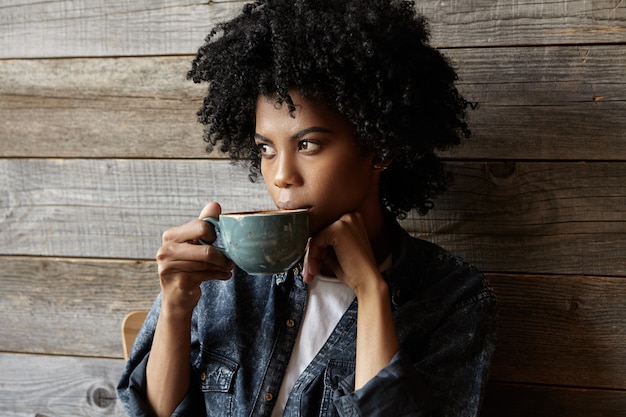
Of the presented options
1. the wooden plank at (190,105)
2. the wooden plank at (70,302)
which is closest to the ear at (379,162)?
the wooden plank at (190,105)

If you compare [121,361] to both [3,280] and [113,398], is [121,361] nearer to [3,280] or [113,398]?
[113,398]

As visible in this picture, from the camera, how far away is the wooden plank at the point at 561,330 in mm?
1322

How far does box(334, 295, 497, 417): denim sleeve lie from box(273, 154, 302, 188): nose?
297mm

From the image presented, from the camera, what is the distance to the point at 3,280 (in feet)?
5.43

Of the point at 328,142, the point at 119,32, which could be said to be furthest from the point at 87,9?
the point at 328,142

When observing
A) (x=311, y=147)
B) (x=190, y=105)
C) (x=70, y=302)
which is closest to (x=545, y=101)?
(x=311, y=147)

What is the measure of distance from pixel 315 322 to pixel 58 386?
77cm

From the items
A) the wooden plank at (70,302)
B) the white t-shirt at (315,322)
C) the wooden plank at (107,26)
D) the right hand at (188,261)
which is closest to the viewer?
the right hand at (188,261)

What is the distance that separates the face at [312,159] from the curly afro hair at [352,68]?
2 cm

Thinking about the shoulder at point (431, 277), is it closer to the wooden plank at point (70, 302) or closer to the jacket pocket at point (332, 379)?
the jacket pocket at point (332, 379)

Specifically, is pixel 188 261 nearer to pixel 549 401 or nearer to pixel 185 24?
pixel 185 24

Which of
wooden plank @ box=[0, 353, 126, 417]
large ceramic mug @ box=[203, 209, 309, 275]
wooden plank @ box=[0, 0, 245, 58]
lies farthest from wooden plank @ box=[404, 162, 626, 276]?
wooden plank @ box=[0, 353, 126, 417]

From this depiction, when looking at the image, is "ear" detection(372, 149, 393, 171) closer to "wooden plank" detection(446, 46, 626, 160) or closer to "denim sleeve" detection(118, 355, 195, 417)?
"wooden plank" detection(446, 46, 626, 160)

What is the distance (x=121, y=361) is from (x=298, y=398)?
61cm
